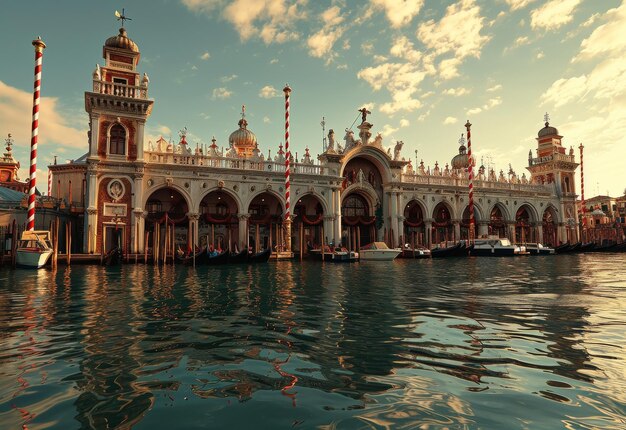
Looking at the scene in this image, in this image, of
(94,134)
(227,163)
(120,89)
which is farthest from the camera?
(227,163)

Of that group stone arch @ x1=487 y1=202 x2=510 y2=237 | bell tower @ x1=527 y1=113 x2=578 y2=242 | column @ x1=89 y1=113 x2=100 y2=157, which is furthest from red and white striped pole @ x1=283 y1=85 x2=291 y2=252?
bell tower @ x1=527 y1=113 x2=578 y2=242

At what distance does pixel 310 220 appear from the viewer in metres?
29.1

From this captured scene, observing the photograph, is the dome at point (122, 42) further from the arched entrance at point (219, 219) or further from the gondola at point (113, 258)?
the gondola at point (113, 258)

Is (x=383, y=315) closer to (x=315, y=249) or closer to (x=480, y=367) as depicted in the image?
(x=480, y=367)

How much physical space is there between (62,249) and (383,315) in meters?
25.5

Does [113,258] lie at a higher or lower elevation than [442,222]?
lower

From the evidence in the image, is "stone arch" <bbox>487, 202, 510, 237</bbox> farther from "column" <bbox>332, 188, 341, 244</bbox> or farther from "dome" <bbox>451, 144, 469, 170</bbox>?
"column" <bbox>332, 188, 341, 244</bbox>

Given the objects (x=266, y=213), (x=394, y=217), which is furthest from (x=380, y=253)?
(x=266, y=213)

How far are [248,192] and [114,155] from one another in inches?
338

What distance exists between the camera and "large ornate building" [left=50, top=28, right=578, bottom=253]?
23484mm

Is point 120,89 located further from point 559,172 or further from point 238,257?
point 559,172

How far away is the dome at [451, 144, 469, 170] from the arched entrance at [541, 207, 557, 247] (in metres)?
10.0

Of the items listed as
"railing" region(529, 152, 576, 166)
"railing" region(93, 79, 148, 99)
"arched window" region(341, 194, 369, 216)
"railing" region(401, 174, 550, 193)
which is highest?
"railing" region(93, 79, 148, 99)

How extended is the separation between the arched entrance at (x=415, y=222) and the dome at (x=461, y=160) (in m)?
14.9
